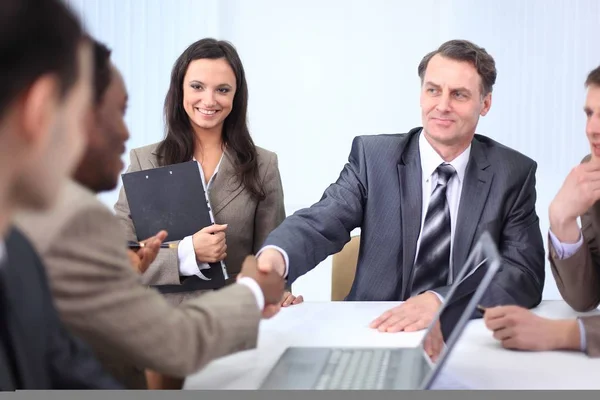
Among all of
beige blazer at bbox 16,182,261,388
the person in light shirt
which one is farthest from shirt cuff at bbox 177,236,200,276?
beige blazer at bbox 16,182,261,388

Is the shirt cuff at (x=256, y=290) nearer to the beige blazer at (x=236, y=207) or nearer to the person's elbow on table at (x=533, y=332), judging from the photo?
the person's elbow on table at (x=533, y=332)

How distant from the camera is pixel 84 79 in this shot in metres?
0.66

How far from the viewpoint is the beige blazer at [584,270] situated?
1607mm

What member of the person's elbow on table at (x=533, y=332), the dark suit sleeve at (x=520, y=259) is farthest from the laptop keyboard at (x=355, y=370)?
the dark suit sleeve at (x=520, y=259)

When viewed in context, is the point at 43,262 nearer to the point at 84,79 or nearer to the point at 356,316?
the point at 84,79

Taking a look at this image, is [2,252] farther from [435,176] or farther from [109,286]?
[435,176]

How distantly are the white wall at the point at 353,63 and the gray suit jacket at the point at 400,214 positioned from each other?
6.83ft

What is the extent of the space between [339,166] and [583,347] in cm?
291

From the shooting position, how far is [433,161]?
1.93 metres

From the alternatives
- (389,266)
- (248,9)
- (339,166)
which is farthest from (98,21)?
(389,266)

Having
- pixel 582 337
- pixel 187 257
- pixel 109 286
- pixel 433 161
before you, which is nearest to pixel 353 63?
pixel 433 161

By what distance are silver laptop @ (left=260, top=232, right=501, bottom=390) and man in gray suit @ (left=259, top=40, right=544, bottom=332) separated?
544mm

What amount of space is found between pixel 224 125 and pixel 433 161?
2.23 feet

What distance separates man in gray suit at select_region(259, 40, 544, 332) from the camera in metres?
1.82
